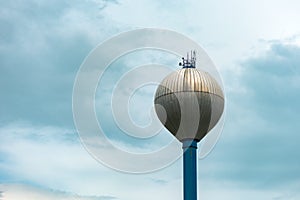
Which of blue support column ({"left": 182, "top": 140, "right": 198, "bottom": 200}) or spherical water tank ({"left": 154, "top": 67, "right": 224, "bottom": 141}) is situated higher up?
spherical water tank ({"left": 154, "top": 67, "right": 224, "bottom": 141})

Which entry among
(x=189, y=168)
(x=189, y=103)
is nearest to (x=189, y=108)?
(x=189, y=103)

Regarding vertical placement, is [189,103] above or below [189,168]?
above

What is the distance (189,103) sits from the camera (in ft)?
183

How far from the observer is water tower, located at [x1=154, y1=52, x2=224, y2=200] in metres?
55.9

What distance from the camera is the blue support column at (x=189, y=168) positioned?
185 ft

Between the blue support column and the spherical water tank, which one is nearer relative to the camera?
the spherical water tank

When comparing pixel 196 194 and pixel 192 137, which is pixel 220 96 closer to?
pixel 192 137

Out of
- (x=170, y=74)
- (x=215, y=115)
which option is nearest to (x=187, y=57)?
(x=170, y=74)

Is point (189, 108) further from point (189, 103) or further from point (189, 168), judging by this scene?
point (189, 168)

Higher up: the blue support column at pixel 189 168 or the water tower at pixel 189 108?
the water tower at pixel 189 108

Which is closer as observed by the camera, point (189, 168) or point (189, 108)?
point (189, 108)

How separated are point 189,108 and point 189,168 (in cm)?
578

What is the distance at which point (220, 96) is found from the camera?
5753cm

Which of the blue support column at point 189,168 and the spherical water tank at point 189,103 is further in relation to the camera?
the blue support column at point 189,168
